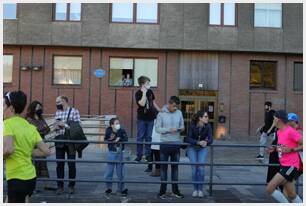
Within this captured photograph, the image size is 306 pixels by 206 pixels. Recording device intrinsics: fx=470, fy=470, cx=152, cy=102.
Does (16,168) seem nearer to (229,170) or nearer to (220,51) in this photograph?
(229,170)

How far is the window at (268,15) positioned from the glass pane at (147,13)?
530cm

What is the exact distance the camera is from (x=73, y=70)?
24.7 metres

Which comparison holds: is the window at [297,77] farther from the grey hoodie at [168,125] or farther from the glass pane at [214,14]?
the grey hoodie at [168,125]

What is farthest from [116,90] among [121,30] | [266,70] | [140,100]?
[140,100]

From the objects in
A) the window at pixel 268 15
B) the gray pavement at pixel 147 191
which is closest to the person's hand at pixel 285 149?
the gray pavement at pixel 147 191

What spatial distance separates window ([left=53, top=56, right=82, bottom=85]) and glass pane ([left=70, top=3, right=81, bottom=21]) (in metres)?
2.05

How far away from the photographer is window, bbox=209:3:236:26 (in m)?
24.4

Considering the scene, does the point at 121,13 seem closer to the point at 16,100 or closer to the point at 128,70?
the point at 128,70

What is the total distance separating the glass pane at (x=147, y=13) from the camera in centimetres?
2422

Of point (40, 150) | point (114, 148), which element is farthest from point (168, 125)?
point (40, 150)

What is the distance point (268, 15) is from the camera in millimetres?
24891

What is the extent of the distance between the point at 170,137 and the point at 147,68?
16159 mm

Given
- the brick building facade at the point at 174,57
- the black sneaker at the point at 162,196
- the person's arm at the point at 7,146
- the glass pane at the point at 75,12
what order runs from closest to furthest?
the person's arm at the point at 7,146
the black sneaker at the point at 162,196
the brick building facade at the point at 174,57
the glass pane at the point at 75,12

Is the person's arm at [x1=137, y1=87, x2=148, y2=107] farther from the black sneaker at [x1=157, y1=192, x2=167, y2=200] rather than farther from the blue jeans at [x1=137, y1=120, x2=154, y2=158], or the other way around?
the black sneaker at [x1=157, y1=192, x2=167, y2=200]
